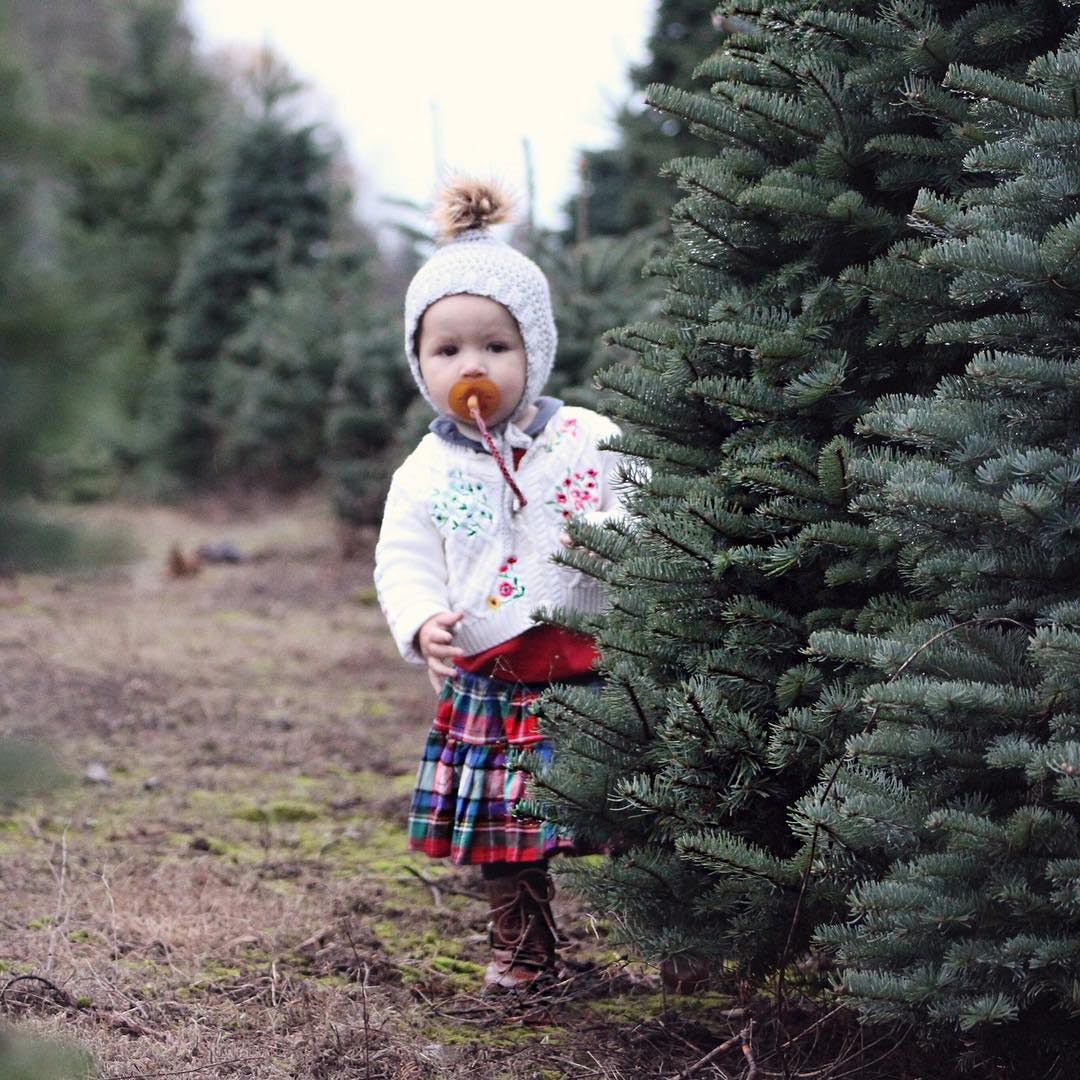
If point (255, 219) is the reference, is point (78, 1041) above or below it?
below

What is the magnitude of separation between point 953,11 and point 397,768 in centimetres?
391

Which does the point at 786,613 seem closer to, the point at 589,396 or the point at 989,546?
the point at 989,546

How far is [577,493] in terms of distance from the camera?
3.50 metres

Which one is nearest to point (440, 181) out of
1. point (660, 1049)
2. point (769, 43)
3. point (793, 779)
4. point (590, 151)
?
point (769, 43)

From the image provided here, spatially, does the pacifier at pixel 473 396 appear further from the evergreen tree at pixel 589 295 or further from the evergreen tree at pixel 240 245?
the evergreen tree at pixel 240 245

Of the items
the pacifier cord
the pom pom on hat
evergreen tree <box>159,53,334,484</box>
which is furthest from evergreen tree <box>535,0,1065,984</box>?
evergreen tree <box>159,53,334,484</box>

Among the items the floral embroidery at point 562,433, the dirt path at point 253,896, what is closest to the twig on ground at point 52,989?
the dirt path at point 253,896

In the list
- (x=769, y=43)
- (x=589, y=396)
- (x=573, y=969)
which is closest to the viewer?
(x=769, y=43)

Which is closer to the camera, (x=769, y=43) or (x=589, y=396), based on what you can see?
(x=769, y=43)

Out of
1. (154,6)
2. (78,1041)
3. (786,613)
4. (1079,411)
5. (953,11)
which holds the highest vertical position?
(154,6)

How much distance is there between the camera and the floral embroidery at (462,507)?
3.47 m

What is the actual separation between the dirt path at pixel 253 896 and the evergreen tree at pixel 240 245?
336 inches

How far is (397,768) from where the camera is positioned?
5.66 metres

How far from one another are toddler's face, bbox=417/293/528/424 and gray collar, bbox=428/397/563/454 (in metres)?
0.05
